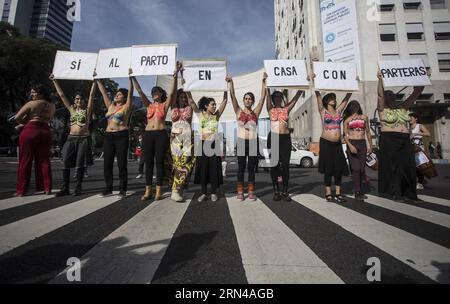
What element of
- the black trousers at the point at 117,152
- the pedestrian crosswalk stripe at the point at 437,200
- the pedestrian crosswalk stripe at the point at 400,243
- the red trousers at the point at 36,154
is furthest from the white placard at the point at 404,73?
the red trousers at the point at 36,154

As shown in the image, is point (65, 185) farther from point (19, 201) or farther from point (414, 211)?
point (414, 211)

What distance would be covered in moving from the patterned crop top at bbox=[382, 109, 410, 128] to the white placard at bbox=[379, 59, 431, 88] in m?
0.56

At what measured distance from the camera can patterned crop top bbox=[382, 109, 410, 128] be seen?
4.79 metres

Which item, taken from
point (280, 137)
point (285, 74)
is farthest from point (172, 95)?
point (285, 74)

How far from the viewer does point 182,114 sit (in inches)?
192

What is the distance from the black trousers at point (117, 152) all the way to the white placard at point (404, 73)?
5133 mm

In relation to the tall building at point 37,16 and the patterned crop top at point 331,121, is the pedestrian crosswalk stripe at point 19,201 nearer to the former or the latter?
the patterned crop top at point 331,121

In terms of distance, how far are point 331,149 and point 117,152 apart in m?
4.00

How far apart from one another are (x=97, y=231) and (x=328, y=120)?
4.24m

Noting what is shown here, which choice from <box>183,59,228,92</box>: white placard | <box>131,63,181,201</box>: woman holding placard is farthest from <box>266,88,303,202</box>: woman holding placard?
<box>131,63,181,201</box>: woman holding placard
